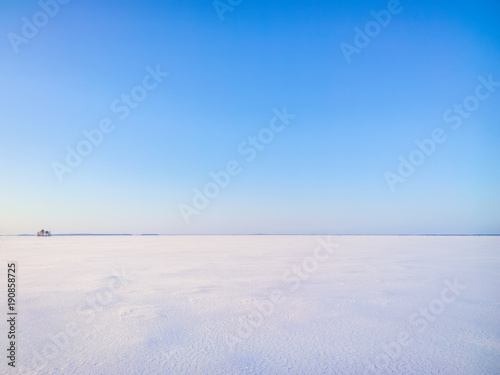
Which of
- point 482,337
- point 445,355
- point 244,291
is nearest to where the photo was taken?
point 445,355

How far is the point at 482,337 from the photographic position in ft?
8.74

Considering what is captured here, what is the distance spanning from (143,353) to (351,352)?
176 cm

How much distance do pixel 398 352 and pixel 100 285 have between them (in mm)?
4515

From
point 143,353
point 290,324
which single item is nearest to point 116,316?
point 143,353

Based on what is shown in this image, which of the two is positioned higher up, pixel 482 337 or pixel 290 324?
pixel 290 324

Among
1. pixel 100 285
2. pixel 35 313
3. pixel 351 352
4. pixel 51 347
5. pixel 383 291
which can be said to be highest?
pixel 100 285

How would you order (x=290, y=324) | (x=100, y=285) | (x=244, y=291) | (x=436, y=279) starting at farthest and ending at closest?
(x=436, y=279)
(x=100, y=285)
(x=244, y=291)
(x=290, y=324)

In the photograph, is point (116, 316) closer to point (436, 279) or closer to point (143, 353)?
point (143, 353)

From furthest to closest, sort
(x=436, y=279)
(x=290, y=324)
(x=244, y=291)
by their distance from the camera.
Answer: (x=436, y=279) → (x=244, y=291) → (x=290, y=324)

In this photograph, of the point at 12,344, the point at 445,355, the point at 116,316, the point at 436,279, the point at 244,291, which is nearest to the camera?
the point at 445,355

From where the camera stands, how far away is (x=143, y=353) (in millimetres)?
2334

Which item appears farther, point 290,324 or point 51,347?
point 290,324

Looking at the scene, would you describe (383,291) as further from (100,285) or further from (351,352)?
(100,285)

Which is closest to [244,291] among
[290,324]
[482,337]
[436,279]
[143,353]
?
[290,324]
